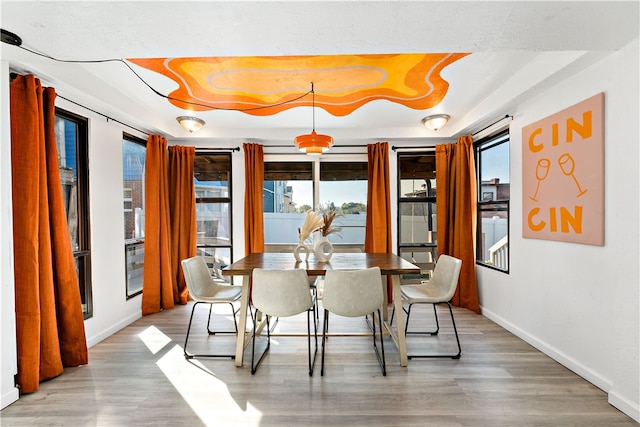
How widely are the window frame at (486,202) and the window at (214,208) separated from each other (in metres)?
3.51

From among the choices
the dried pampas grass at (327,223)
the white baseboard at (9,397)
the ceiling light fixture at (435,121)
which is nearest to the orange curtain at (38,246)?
the white baseboard at (9,397)

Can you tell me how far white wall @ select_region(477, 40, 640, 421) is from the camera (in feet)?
6.39

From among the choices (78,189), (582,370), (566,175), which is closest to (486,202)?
(566,175)

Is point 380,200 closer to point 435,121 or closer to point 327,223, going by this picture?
point 435,121

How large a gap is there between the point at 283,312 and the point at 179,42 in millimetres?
1992

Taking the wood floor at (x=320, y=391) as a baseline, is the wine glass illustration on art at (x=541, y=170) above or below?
above

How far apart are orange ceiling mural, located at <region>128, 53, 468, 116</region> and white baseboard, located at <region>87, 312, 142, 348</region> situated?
8.27ft

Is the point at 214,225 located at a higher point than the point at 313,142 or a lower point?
lower

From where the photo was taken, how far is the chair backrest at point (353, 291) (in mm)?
2473

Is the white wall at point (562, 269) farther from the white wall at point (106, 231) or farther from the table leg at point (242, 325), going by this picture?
the table leg at point (242, 325)

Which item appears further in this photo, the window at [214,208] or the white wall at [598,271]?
the window at [214,208]

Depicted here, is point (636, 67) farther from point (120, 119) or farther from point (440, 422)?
point (120, 119)

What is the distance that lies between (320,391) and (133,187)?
341 cm

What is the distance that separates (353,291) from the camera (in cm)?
248
